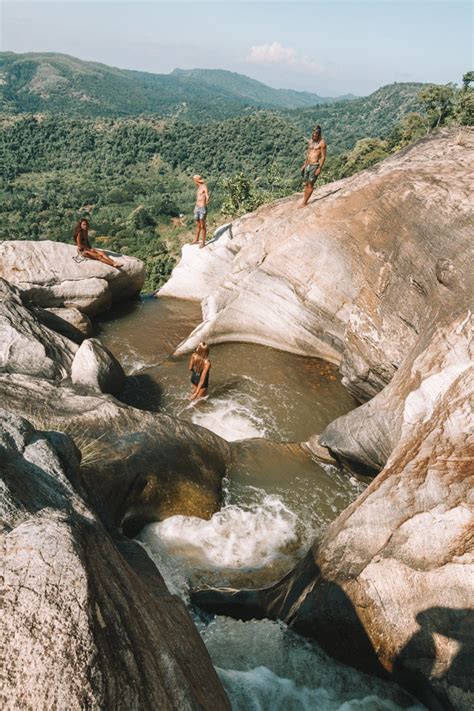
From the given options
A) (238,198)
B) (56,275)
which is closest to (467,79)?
(238,198)

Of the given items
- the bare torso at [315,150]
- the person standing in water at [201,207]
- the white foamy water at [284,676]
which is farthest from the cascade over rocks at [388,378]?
the bare torso at [315,150]

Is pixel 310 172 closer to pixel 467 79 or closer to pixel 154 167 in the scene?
pixel 467 79

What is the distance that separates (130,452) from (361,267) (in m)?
7.82

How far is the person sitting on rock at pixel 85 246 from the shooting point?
49.1 feet

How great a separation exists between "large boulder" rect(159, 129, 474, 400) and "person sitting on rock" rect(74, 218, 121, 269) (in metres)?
3.97

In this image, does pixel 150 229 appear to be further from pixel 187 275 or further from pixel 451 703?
pixel 451 703

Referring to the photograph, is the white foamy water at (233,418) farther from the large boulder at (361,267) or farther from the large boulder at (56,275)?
the large boulder at (56,275)

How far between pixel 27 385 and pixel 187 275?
1056 centimetres

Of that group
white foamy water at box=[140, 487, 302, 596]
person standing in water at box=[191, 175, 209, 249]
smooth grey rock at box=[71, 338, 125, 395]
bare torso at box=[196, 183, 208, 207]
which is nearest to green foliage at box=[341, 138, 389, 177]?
person standing in water at box=[191, 175, 209, 249]

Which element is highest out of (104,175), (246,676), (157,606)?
(104,175)

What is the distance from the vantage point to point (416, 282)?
10562 millimetres

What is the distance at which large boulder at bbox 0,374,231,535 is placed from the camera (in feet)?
23.4

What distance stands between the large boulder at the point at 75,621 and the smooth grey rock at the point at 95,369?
603 centimetres

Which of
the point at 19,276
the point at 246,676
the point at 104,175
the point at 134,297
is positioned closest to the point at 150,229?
the point at 134,297
